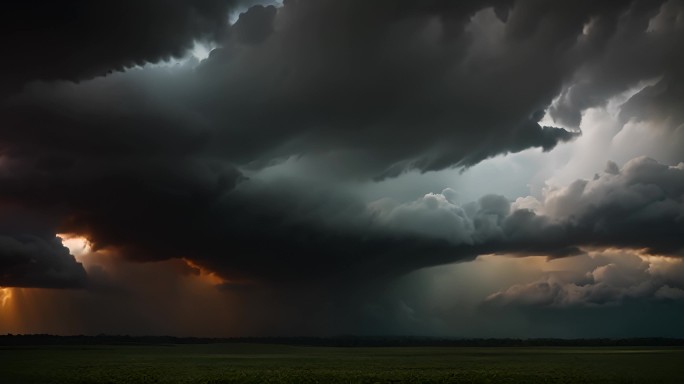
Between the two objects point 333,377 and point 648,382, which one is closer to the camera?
point 648,382

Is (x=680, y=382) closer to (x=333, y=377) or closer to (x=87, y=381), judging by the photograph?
(x=333, y=377)

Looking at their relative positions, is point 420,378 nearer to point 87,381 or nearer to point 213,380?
point 213,380

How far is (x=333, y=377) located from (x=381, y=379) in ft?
26.8

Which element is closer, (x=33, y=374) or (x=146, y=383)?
(x=146, y=383)

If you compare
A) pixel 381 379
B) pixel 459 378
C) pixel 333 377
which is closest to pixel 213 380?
pixel 333 377

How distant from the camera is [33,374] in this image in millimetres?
96188

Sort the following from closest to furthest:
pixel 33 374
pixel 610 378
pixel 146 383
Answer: pixel 146 383
pixel 610 378
pixel 33 374

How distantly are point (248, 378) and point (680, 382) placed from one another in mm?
62866

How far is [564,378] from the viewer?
85625mm

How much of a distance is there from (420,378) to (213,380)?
30792 millimetres

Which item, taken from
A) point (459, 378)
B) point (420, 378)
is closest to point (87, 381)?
point (420, 378)

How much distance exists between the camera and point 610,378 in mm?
84688

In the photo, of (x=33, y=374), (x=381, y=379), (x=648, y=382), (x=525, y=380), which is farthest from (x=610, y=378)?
(x=33, y=374)

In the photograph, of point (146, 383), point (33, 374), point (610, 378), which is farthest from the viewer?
point (33, 374)
